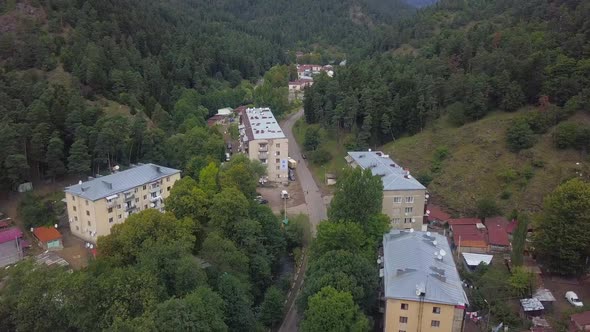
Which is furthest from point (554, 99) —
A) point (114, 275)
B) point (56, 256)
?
point (56, 256)

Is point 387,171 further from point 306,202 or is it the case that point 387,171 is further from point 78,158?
point 78,158

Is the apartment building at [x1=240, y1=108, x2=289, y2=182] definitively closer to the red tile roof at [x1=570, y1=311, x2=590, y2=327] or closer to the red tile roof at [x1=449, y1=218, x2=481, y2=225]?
the red tile roof at [x1=449, y1=218, x2=481, y2=225]

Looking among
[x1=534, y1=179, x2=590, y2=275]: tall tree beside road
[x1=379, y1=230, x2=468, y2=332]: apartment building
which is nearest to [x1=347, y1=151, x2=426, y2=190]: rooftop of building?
[x1=534, y1=179, x2=590, y2=275]: tall tree beside road

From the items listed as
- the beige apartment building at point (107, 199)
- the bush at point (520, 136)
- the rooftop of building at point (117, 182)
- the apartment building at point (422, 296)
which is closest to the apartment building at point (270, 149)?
the rooftop of building at point (117, 182)

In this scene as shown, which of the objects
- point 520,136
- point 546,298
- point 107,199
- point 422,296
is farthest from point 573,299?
point 107,199

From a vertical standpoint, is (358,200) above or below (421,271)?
above

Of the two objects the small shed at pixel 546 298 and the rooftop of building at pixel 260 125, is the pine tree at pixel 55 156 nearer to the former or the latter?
the rooftop of building at pixel 260 125

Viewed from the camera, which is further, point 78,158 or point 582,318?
point 78,158

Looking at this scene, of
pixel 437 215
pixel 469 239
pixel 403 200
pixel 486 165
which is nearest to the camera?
pixel 469 239

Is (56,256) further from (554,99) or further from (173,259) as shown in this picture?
(554,99)
